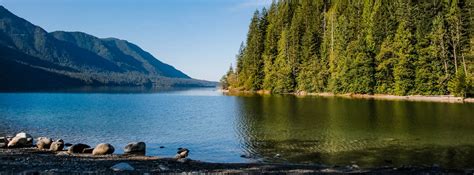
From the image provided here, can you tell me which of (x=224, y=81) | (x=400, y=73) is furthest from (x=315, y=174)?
(x=224, y=81)

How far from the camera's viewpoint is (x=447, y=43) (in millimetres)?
93562

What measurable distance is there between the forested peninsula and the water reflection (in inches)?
1786

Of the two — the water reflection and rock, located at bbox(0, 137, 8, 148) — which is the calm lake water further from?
rock, located at bbox(0, 137, 8, 148)

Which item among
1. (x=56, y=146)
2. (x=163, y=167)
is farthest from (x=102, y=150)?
(x=163, y=167)

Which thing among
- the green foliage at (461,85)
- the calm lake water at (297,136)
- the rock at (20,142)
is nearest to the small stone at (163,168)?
the calm lake water at (297,136)

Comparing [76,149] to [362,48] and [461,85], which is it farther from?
[362,48]

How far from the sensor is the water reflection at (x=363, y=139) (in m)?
26.5

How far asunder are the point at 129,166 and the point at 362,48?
313 feet

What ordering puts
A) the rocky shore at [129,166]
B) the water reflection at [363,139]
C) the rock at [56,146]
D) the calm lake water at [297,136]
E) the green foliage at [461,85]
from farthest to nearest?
the green foliage at [461,85] < the rock at [56,146] < the calm lake water at [297,136] < the water reflection at [363,139] < the rocky shore at [129,166]

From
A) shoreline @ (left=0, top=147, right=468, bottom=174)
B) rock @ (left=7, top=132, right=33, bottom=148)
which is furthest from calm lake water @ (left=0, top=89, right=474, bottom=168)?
rock @ (left=7, top=132, right=33, bottom=148)

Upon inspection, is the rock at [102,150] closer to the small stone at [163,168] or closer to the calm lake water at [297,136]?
the calm lake water at [297,136]

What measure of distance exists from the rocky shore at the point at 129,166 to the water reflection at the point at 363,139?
11.2 ft

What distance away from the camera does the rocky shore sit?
19.6 metres

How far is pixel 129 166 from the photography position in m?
20.1
